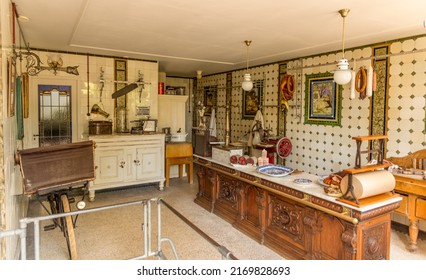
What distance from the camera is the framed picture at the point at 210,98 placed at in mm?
8031

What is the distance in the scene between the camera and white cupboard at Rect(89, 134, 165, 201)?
5051 millimetres

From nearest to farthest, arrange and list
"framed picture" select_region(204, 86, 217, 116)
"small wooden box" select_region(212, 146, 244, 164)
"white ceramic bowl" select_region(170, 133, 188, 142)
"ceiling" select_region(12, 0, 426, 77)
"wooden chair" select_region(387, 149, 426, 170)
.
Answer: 1. "ceiling" select_region(12, 0, 426, 77)
2. "wooden chair" select_region(387, 149, 426, 170)
3. "small wooden box" select_region(212, 146, 244, 164)
4. "white ceramic bowl" select_region(170, 133, 188, 142)
5. "framed picture" select_region(204, 86, 217, 116)

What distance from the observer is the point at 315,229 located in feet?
9.00

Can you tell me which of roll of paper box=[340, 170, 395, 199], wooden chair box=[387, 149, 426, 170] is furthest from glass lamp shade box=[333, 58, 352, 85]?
wooden chair box=[387, 149, 426, 170]

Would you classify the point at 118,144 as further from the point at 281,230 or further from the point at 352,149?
the point at 352,149

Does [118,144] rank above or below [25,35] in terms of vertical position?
below

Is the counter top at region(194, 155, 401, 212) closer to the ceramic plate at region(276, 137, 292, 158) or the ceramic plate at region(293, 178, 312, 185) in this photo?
the ceramic plate at region(293, 178, 312, 185)

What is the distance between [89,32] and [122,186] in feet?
8.80

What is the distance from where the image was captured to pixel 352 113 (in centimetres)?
464

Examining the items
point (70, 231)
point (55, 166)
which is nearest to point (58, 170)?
point (55, 166)

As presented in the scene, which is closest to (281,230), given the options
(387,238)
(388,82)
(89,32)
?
(387,238)

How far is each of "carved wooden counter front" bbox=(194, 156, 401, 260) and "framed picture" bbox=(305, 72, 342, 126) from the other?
6.91 ft

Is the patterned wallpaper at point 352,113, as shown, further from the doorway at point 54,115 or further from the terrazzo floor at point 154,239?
the doorway at point 54,115
